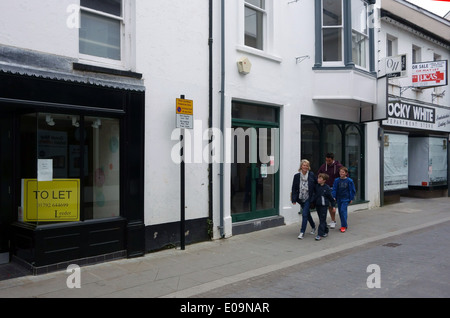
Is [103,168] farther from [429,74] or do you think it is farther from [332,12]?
[429,74]

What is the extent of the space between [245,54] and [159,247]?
4791 mm

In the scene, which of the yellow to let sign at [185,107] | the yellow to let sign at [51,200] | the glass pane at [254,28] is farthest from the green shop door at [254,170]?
the yellow to let sign at [51,200]

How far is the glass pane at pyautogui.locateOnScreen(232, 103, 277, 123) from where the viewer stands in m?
9.05

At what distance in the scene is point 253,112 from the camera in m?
9.50

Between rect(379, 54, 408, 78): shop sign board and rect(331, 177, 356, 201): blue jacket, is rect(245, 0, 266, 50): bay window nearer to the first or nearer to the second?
rect(331, 177, 356, 201): blue jacket

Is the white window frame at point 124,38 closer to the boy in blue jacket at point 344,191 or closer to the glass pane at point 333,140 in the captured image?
the boy in blue jacket at point 344,191

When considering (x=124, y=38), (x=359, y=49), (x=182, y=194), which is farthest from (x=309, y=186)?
(x=359, y=49)

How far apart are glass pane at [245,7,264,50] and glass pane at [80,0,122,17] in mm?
3403

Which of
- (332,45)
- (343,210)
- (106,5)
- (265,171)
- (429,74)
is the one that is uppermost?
(332,45)

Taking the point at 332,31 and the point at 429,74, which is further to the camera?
the point at 429,74

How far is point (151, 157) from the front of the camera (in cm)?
724

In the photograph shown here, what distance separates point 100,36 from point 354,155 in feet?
30.1
